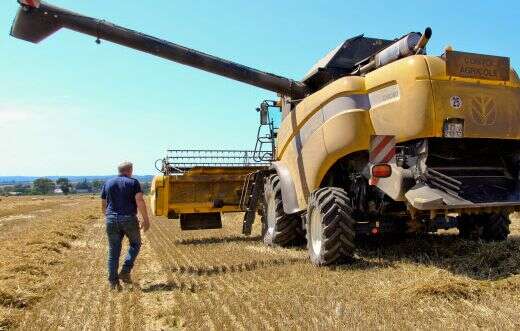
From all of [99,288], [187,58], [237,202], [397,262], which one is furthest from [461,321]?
[237,202]

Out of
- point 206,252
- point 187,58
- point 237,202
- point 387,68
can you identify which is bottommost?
point 206,252

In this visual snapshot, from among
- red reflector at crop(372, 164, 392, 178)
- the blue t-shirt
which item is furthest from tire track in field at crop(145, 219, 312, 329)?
red reflector at crop(372, 164, 392, 178)

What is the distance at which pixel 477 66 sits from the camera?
6.52 metres

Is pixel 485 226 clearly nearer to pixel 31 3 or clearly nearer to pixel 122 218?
pixel 122 218

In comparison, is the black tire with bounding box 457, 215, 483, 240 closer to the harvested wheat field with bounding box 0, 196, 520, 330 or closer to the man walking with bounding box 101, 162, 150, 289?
the harvested wheat field with bounding box 0, 196, 520, 330

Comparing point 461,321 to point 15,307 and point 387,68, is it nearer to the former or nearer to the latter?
point 387,68

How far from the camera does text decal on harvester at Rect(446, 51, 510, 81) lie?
21.0ft

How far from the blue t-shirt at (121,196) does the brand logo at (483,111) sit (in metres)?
4.37

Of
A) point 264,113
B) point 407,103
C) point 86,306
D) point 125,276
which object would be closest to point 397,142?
point 407,103

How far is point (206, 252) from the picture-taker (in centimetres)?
962

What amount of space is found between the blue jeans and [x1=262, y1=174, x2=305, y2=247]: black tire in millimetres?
3569

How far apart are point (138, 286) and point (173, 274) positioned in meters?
0.98

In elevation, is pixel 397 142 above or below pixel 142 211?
above

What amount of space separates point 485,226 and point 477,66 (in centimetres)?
291
